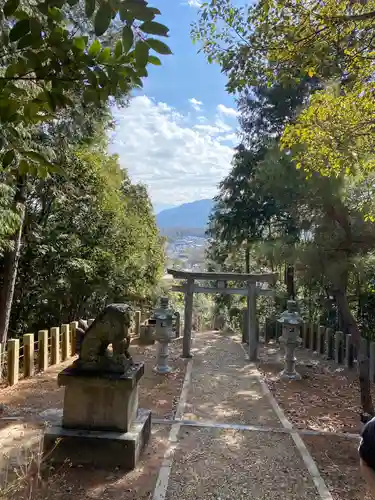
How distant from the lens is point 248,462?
3.82 meters

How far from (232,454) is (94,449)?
140cm

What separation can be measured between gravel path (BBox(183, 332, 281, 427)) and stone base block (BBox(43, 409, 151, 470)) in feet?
5.30

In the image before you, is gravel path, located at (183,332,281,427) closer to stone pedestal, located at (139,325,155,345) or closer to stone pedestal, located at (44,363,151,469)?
stone pedestal, located at (139,325,155,345)

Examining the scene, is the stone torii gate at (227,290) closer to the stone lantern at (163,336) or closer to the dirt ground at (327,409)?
the dirt ground at (327,409)

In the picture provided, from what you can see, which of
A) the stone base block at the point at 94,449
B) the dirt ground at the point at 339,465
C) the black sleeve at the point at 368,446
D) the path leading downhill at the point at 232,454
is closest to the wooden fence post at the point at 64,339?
the path leading downhill at the point at 232,454

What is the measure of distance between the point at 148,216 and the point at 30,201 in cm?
536

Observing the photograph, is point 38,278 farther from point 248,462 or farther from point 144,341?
point 248,462

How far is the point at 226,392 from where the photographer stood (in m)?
6.39

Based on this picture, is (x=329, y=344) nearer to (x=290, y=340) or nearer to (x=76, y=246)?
(x=290, y=340)

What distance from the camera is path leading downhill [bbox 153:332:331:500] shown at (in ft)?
10.8

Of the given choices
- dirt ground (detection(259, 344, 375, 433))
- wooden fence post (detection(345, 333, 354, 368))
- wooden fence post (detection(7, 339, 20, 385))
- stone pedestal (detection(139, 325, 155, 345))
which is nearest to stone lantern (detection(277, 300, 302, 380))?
dirt ground (detection(259, 344, 375, 433))

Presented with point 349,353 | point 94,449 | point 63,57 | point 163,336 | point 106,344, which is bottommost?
point 349,353

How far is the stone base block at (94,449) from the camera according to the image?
11.7 ft

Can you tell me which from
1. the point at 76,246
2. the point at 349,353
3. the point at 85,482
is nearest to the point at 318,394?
the point at 349,353
